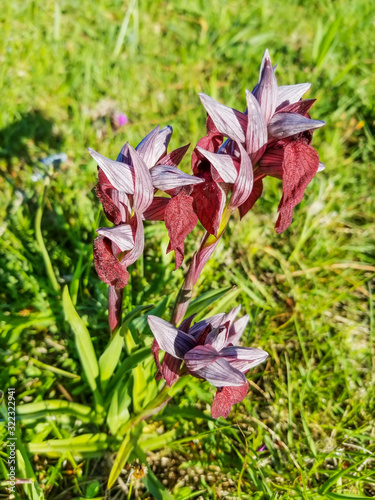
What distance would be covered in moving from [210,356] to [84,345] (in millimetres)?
602

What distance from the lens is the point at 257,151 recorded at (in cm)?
116

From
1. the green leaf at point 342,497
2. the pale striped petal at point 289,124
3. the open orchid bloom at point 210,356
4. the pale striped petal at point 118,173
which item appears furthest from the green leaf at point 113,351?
the green leaf at point 342,497

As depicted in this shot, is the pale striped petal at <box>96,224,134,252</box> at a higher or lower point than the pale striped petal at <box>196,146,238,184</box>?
lower

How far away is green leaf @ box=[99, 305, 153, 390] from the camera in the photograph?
1452 mm

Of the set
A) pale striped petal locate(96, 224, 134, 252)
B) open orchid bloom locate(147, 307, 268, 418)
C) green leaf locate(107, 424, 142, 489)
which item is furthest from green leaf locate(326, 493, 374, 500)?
pale striped petal locate(96, 224, 134, 252)

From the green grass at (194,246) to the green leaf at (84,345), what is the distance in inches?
6.2

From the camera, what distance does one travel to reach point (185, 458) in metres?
1.87

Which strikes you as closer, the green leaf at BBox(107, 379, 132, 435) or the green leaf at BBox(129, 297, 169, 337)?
the green leaf at BBox(129, 297, 169, 337)

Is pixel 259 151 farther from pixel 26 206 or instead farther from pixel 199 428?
pixel 26 206

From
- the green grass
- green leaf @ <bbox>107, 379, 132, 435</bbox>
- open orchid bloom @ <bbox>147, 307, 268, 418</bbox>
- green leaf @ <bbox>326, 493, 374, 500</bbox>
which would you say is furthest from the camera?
the green grass

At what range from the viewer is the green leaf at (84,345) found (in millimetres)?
1536

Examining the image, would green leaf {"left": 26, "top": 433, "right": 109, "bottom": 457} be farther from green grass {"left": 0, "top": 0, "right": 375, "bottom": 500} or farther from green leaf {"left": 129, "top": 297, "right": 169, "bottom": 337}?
green leaf {"left": 129, "top": 297, "right": 169, "bottom": 337}

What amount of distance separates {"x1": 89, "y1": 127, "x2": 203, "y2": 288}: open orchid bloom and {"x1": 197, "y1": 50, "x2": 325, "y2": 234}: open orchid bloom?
0.21ft

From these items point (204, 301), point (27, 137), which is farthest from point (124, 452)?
point (27, 137)
